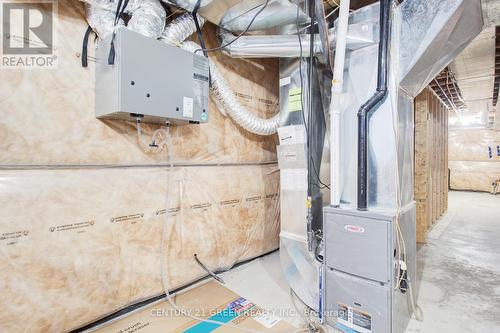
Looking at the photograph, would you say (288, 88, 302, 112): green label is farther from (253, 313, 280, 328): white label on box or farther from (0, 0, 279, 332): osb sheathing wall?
→ (253, 313, 280, 328): white label on box

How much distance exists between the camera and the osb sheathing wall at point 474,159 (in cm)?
759

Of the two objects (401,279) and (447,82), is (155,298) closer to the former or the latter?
(401,279)

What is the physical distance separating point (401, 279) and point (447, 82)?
3857mm

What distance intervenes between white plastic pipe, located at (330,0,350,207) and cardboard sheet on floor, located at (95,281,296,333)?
900 millimetres

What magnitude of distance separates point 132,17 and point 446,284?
3.15 metres

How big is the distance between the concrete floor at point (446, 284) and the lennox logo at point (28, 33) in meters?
2.02

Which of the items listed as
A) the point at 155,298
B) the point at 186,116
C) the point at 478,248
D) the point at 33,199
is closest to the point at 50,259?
the point at 33,199

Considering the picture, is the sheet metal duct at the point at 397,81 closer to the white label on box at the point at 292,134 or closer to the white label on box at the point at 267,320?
the white label on box at the point at 292,134

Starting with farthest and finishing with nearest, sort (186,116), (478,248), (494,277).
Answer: (478,248), (494,277), (186,116)

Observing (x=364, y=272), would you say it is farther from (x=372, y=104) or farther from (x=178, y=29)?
(x=178, y=29)

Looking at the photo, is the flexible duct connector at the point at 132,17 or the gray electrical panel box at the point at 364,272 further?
the flexible duct connector at the point at 132,17

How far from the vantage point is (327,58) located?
1.78 metres

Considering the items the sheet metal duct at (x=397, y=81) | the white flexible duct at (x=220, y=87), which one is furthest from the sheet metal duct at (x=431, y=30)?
the white flexible duct at (x=220, y=87)

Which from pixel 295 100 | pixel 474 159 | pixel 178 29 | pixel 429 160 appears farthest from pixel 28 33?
pixel 474 159
